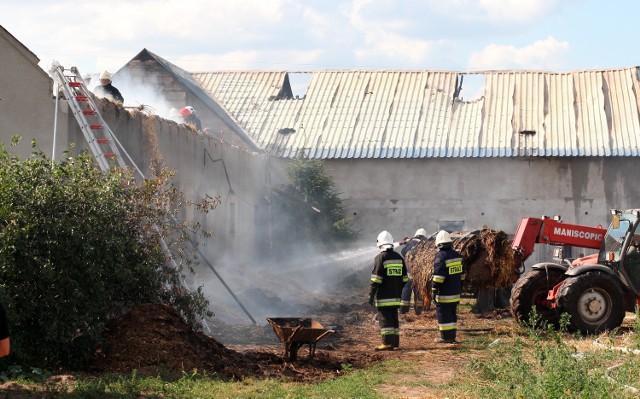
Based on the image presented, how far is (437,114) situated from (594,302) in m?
18.0

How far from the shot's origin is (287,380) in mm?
11469

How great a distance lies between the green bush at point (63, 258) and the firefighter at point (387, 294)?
3.79 meters

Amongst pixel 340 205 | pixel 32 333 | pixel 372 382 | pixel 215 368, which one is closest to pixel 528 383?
pixel 372 382

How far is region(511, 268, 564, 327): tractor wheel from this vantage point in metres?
16.7

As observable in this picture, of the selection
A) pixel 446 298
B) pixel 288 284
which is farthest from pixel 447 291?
pixel 288 284

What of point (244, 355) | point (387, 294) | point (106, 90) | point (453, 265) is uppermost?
point (106, 90)

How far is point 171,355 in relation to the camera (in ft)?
37.6

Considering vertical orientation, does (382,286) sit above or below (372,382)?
above

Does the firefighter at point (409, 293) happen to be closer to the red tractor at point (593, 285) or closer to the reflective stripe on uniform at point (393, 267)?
the red tractor at point (593, 285)

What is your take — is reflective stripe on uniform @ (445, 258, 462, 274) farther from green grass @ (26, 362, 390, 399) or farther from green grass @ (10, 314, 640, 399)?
green grass @ (26, 362, 390, 399)

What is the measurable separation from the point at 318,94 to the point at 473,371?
80.1ft

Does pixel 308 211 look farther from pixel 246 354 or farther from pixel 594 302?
pixel 246 354

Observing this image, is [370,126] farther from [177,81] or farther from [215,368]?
[215,368]

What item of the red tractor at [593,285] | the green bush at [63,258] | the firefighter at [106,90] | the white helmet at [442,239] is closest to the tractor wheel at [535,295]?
the red tractor at [593,285]
